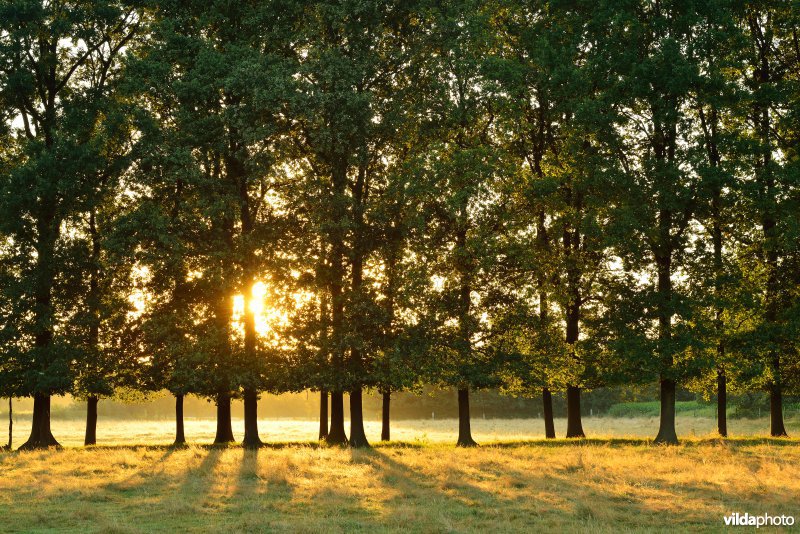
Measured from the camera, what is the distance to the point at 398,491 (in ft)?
58.8

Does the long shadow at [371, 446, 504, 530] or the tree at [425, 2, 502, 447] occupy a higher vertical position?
the tree at [425, 2, 502, 447]

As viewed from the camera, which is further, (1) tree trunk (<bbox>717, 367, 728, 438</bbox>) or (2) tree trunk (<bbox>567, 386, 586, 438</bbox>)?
(1) tree trunk (<bbox>717, 367, 728, 438</bbox>)

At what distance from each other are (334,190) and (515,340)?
9835 mm

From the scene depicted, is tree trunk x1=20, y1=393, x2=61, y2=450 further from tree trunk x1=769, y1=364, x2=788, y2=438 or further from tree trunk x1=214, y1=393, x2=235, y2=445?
tree trunk x1=769, y1=364, x2=788, y2=438

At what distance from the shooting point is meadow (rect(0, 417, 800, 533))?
14117 mm

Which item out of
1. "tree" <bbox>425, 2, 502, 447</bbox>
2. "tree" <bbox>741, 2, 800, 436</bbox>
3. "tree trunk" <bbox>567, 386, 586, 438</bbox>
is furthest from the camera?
"tree trunk" <bbox>567, 386, 586, 438</bbox>

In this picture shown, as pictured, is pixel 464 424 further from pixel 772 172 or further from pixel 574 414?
pixel 772 172

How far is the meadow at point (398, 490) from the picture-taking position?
14117mm

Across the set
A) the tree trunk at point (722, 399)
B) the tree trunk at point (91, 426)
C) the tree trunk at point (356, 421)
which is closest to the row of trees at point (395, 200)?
the tree trunk at point (356, 421)

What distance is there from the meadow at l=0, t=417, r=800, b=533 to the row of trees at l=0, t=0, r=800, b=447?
5491 mm

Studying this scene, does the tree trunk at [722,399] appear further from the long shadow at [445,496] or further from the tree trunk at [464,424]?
the long shadow at [445,496]

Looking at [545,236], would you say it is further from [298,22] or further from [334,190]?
[298,22]

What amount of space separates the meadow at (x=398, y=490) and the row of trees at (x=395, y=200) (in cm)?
549

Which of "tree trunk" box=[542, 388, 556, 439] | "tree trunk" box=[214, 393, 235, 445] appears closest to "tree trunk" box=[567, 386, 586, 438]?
"tree trunk" box=[542, 388, 556, 439]
